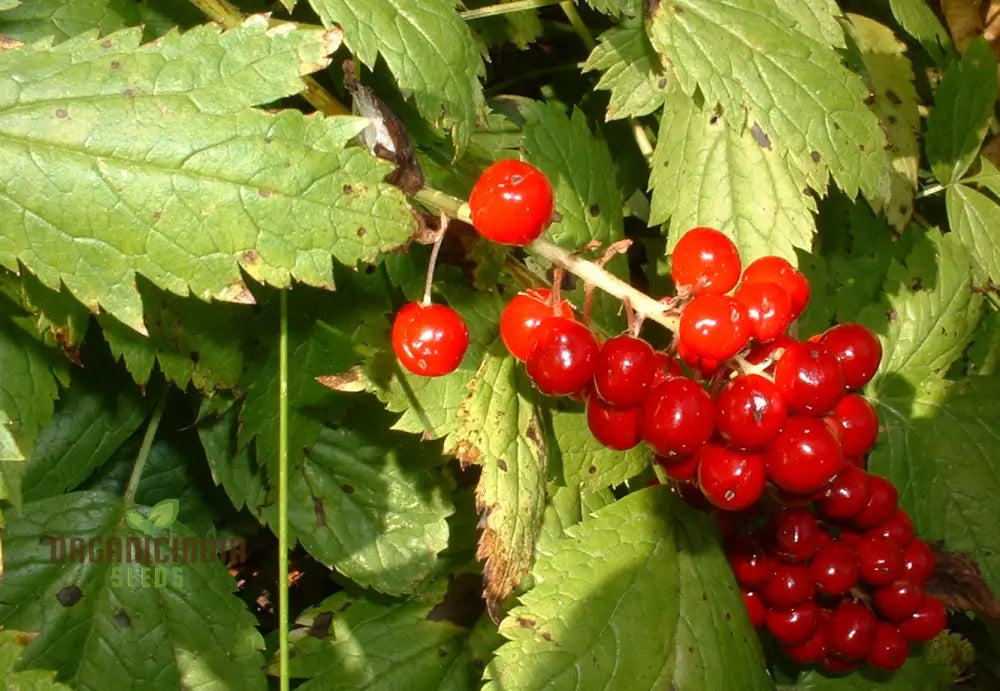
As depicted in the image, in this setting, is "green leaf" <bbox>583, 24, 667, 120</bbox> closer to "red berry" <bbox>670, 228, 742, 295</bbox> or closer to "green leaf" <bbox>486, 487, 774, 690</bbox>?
"red berry" <bbox>670, 228, 742, 295</bbox>

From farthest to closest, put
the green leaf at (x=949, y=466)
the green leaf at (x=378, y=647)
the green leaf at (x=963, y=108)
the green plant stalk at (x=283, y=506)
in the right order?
1. the green leaf at (x=963, y=108)
2. the green leaf at (x=949, y=466)
3. the green leaf at (x=378, y=647)
4. the green plant stalk at (x=283, y=506)

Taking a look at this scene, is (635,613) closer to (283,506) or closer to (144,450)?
(283,506)

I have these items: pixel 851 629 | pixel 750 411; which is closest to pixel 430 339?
pixel 750 411

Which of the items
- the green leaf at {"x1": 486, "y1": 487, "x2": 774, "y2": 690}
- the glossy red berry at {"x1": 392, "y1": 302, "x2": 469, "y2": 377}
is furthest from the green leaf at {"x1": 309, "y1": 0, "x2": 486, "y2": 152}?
the green leaf at {"x1": 486, "y1": 487, "x2": 774, "y2": 690}

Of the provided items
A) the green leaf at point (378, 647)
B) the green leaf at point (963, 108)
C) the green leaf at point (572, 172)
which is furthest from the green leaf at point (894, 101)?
the green leaf at point (378, 647)

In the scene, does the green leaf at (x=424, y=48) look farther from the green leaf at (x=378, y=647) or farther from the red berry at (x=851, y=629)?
the red berry at (x=851, y=629)

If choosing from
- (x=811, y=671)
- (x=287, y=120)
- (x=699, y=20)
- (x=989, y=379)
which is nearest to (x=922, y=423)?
(x=989, y=379)

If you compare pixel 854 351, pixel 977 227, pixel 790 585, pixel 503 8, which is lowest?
pixel 790 585
